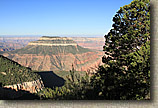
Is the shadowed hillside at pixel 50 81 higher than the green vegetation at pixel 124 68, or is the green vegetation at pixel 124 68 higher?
the green vegetation at pixel 124 68

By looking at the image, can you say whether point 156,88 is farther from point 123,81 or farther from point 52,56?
point 52,56

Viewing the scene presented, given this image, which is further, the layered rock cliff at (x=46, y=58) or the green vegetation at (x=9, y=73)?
the layered rock cliff at (x=46, y=58)

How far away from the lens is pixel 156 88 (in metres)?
5.31

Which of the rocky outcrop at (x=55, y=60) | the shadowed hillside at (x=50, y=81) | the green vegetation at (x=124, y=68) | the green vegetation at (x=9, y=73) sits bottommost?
the rocky outcrop at (x=55, y=60)

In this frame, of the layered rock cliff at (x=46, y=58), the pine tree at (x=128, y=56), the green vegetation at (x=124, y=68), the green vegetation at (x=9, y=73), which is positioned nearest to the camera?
the green vegetation at (x=124, y=68)

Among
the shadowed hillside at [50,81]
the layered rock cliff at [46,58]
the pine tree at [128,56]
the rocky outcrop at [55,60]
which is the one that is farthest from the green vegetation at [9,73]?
the layered rock cliff at [46,58]

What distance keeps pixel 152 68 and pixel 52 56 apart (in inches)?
7586

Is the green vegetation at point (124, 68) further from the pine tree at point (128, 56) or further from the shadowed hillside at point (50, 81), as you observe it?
the shadowed hillside at point (50, 81)

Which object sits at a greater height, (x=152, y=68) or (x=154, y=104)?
(x=152, y=68)

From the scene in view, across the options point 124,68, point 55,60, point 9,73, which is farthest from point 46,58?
point 124,68

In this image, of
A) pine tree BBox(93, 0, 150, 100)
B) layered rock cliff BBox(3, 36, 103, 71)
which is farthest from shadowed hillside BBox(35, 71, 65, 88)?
layered rock cliff BBox(3, 36, 103, 71)

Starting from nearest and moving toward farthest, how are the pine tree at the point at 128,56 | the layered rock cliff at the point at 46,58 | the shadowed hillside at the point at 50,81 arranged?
the pine tree at the point at 128,56
the shadowed hillside at the point at 50,81
the layered rock cliff at the point at 46,58

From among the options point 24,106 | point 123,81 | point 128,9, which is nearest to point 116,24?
point 128,9

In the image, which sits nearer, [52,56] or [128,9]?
[128,9]
